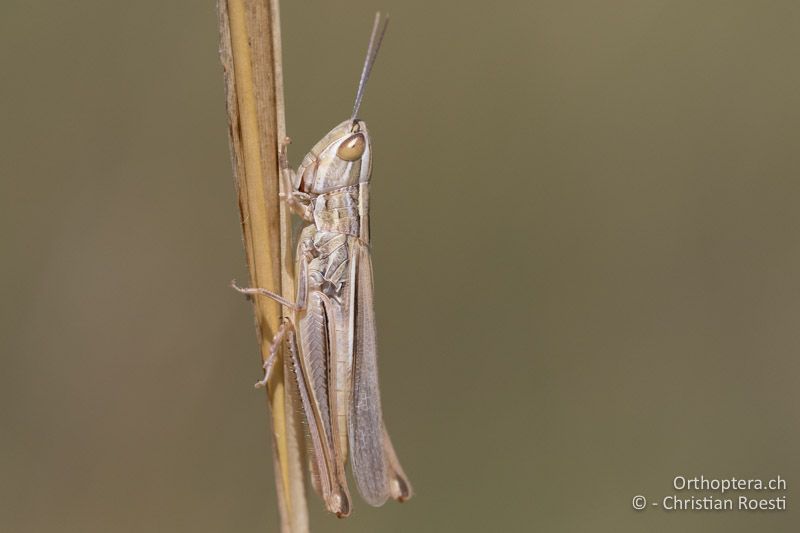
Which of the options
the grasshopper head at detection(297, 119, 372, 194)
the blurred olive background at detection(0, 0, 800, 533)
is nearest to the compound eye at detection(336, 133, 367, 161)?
the grasshopper head at detection(297, 119, 372, 194)

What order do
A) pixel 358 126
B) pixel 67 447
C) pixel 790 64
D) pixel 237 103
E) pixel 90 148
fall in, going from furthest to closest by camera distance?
pixel 790 64, pixel 90 148, pixel 67 447, pixel 358 126, pixel 237 103

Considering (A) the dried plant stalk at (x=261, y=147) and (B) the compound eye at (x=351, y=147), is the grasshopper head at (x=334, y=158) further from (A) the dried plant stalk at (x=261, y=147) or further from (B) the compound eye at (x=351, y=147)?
(A) the dried plant stalk at (x=261, y=147)

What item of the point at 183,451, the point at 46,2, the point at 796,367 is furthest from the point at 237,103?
the point at 796,367

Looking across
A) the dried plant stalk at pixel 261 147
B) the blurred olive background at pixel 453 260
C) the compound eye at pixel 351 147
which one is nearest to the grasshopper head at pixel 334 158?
the compound eye at pixel 351 147

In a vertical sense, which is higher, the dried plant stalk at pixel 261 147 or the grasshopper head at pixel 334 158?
the grasshopper head at pixel 334 158

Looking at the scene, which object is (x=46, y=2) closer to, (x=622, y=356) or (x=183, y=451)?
(x=183, y=451)

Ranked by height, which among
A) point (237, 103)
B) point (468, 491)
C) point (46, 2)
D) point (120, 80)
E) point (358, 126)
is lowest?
point (468, 491)

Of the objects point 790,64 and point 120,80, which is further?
point 790,64

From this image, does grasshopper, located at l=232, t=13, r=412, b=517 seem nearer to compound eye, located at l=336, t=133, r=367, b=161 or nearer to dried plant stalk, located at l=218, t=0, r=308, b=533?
compound eye, located at l=336, t=133, r=367, b=161
